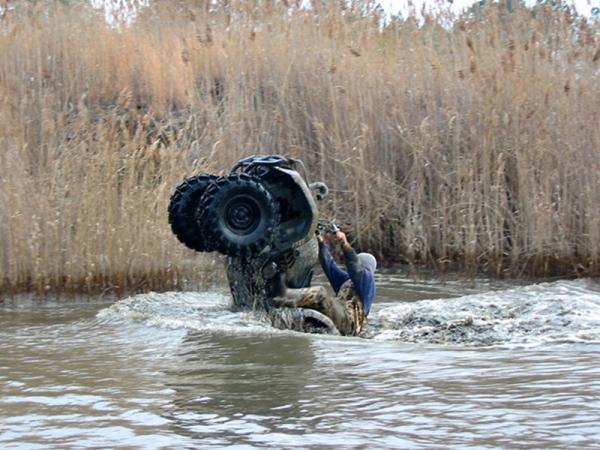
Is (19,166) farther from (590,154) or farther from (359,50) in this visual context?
(590,154)

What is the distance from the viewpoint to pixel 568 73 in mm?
11352

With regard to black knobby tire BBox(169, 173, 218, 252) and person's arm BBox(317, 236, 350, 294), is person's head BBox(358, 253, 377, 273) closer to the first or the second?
person's arm BBox(317, 236, 350, 294)

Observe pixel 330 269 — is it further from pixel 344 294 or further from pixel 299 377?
pixel 299 377

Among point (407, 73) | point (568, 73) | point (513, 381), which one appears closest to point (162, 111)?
A: point (407, 73)

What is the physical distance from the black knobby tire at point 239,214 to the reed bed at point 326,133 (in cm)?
264

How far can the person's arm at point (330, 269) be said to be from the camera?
7816 mm

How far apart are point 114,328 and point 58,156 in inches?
136

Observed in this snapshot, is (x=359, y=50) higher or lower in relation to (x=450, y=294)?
higher

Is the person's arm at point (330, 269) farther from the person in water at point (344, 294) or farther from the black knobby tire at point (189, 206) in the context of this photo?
the black knobby tire at point (189, 206)

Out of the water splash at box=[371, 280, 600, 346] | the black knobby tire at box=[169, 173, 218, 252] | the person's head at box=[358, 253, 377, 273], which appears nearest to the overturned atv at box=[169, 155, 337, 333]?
the black knobby tire at box=[169, 173, 218, 252]

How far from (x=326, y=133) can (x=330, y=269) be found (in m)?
4.10

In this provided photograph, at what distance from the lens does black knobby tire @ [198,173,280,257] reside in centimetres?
684

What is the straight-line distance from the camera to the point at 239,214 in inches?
271

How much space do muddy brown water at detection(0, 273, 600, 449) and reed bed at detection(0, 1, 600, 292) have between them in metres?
1.03
